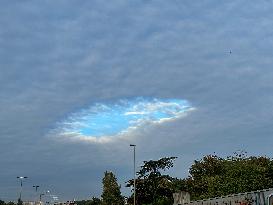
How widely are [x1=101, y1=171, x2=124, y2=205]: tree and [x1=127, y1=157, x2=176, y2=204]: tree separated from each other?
14.7 metres

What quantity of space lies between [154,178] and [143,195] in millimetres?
4622

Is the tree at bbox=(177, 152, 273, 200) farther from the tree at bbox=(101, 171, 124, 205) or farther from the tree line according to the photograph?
the tree at bbox=(101, 171, 124, 205)

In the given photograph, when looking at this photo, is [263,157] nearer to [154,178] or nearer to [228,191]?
[228,191]

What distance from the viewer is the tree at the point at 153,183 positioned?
87.9 m

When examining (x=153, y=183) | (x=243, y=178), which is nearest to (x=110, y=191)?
(x=153, y=183)

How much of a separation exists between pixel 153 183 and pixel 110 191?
2155 cm

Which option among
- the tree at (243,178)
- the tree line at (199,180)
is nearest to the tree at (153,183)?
the tree line at (199,180)

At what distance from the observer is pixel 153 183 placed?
90.2 meters

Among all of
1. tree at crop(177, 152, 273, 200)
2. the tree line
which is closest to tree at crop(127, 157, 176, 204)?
the tree line

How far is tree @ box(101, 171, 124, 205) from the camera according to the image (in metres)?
107

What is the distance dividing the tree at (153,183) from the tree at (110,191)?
48.3 ft

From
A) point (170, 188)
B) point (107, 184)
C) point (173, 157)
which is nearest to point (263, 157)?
point (170, 188)

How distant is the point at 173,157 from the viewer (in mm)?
96938

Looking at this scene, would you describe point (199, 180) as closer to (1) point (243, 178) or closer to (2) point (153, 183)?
(2) point (153, 183)
